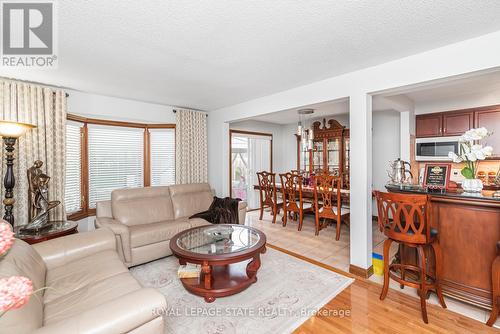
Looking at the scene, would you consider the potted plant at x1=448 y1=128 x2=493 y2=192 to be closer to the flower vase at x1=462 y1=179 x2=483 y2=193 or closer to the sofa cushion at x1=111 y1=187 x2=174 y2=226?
the flower vase at x1=462 y1=179 x2=483 y2=193

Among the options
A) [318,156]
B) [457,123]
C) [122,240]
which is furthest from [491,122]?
[122,240]

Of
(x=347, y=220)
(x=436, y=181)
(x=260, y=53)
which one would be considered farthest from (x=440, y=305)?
(x=260, y=53)

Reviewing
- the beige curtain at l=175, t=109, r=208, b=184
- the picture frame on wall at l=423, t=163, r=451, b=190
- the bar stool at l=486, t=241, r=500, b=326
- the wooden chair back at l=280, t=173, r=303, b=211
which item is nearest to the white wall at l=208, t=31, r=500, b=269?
the picture frame on wall at l=423, t=163, r=451, b=190

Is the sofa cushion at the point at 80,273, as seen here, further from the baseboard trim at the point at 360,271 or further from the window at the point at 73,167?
the baseboard trim at the point at 360,271

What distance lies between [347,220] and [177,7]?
3.81 meters

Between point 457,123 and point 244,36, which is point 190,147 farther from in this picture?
point 457,123

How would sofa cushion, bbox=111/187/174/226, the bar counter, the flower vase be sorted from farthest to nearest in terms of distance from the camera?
sofa cushion, bbox=111/187/174/226 → the flower vase → the bar counter

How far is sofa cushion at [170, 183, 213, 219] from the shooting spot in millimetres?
3758

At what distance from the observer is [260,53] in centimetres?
224

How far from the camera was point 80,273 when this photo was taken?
1866 mm

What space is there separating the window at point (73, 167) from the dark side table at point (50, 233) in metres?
0.71

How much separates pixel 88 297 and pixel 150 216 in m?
1.93

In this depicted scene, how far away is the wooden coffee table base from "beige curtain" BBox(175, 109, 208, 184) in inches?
91.9

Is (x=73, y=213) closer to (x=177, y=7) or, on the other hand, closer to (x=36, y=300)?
(x=36, y=300)
